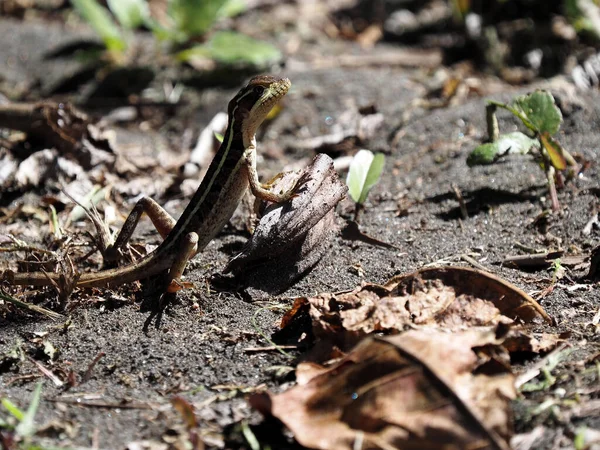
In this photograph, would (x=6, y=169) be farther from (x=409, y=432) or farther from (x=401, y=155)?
(x=409, y=432)

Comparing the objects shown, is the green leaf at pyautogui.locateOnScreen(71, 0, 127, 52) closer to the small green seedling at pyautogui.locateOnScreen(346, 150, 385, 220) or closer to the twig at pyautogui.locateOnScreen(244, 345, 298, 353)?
the small green seedling at pyautogui.locateOnScreen(346, 150, 385, 220)

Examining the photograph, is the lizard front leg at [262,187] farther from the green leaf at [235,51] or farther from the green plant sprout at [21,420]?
the green leaf at [235,51]

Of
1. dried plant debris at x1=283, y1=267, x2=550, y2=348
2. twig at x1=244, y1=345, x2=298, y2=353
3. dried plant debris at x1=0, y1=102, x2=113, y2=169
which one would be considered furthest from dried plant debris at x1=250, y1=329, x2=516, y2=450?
dried plant debris at x1=0, y1=102, x2=113, y2=169

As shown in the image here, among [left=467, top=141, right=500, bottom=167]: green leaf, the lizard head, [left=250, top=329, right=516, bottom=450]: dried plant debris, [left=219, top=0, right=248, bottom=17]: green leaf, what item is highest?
the lizard head

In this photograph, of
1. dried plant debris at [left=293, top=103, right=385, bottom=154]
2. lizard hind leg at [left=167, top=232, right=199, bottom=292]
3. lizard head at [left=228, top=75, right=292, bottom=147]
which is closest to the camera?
lizard hind leg at [left=167, top=232, right=199, bottom=292]

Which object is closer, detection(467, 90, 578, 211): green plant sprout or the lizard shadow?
detection(467, 90, 578, 211): green plant sprout

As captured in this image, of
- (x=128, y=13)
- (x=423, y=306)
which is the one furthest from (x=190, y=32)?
(x=423, y=306)

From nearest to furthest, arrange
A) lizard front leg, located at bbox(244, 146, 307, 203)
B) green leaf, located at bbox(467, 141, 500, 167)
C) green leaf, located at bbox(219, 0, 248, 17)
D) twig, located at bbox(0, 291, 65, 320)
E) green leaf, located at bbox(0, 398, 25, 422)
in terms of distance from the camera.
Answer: green leaf, located at bbox(0, 398, 25, 422) → twig, located at bbox(0, 291, 65, 320) → lizard front leg, located at bbox(244, 146, 307, 203) → green leaf, located at bbox(467, 141, 500, 167) → green leaf, located at bbox(219, 0, 248, 17)
